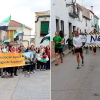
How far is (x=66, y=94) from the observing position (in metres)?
3.02

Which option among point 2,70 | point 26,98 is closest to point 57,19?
point 26,98

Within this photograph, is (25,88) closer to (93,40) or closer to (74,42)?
(74,42)

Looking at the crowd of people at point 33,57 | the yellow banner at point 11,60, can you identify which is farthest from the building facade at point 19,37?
the yellow banner at point 11,60

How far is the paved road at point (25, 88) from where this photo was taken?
3.90 m

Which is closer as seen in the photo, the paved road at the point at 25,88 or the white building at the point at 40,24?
the paved road at the point at 25,88

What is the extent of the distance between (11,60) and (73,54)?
2.36m

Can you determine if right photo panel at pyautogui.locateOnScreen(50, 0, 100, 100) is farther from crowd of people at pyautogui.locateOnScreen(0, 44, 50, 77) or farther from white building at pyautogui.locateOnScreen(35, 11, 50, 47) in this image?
white building at pyautogui.locateOnScreen(35, 11, 50, 47)

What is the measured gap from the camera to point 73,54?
3615 millimetres

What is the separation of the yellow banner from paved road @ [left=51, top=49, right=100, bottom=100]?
212 centimetres

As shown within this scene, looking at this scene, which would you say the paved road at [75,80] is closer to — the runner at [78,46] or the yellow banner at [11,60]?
the runner at [78,46]

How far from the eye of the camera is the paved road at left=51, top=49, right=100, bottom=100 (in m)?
2.96

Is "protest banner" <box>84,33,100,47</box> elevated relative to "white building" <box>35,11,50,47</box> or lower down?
lower down

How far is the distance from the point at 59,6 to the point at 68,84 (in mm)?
982

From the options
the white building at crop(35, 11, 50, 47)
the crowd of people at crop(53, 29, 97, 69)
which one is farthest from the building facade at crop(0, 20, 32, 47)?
the crowd of people at crop(53, 29, 97, 69)
